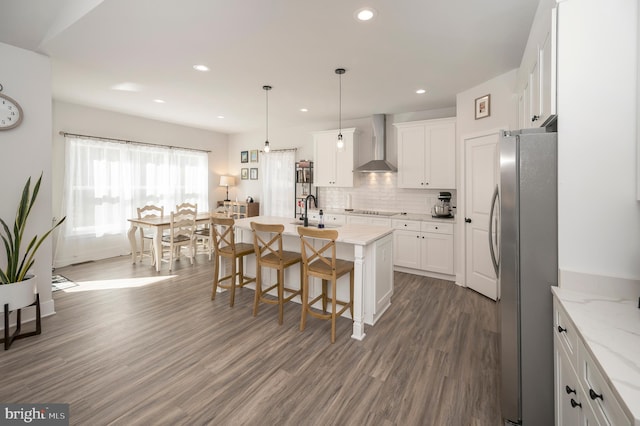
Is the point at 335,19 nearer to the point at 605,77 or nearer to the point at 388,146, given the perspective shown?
the point at 605,77

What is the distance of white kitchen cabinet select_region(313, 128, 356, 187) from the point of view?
218 inches

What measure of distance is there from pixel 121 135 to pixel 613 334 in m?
6.89

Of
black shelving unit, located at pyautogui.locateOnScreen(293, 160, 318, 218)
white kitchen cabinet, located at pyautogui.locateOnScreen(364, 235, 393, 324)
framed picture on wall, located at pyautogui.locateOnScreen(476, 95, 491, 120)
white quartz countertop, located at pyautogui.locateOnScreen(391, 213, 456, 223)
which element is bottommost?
white kitchen cabinet, located at pyautogui.locateOnScreen(364, 235, 393, 324)

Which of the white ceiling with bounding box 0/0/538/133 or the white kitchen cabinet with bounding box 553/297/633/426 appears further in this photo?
the white ceiling with bounding box 0/0/538/133

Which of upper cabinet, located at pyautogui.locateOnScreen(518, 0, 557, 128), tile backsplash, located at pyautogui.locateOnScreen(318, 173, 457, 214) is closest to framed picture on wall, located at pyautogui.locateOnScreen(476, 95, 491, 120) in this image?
upper cabinet, located at pyautogui.locateOnScreen(518, 0, 557, 128)

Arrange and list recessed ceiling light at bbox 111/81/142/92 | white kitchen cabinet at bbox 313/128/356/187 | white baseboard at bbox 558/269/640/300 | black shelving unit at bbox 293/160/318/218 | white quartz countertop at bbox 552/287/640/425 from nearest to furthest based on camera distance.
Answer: white quartz countertop at bbox 552/287/640/425
white baseboard at bbox 558/269/640/300
recessed ceiling light at bbox 111/81/142/92
white kitchen cabinet at bbox 313/128/356/187
black shelving unit at bbox 293/160/318/218

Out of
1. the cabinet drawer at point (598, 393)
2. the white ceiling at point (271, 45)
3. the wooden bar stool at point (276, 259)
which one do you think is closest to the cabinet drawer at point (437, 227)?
the white ceiling at point (271, 45)

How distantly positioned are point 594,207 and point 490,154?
2.32 meters

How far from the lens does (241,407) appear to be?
73.4 inches

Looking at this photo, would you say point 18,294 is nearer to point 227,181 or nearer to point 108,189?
point 108,189

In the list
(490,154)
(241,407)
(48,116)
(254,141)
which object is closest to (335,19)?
(490,154)

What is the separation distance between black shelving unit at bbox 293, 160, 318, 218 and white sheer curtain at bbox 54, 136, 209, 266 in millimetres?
2589

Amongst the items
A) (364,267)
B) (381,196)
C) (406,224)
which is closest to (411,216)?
(406,224)

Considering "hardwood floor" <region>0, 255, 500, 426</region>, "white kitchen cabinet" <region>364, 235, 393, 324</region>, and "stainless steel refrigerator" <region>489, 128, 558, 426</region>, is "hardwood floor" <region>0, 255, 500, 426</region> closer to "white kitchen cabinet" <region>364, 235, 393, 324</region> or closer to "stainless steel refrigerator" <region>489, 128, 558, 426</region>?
"white kitchen cabinet" <region>364, 235, 393, 324</region>
